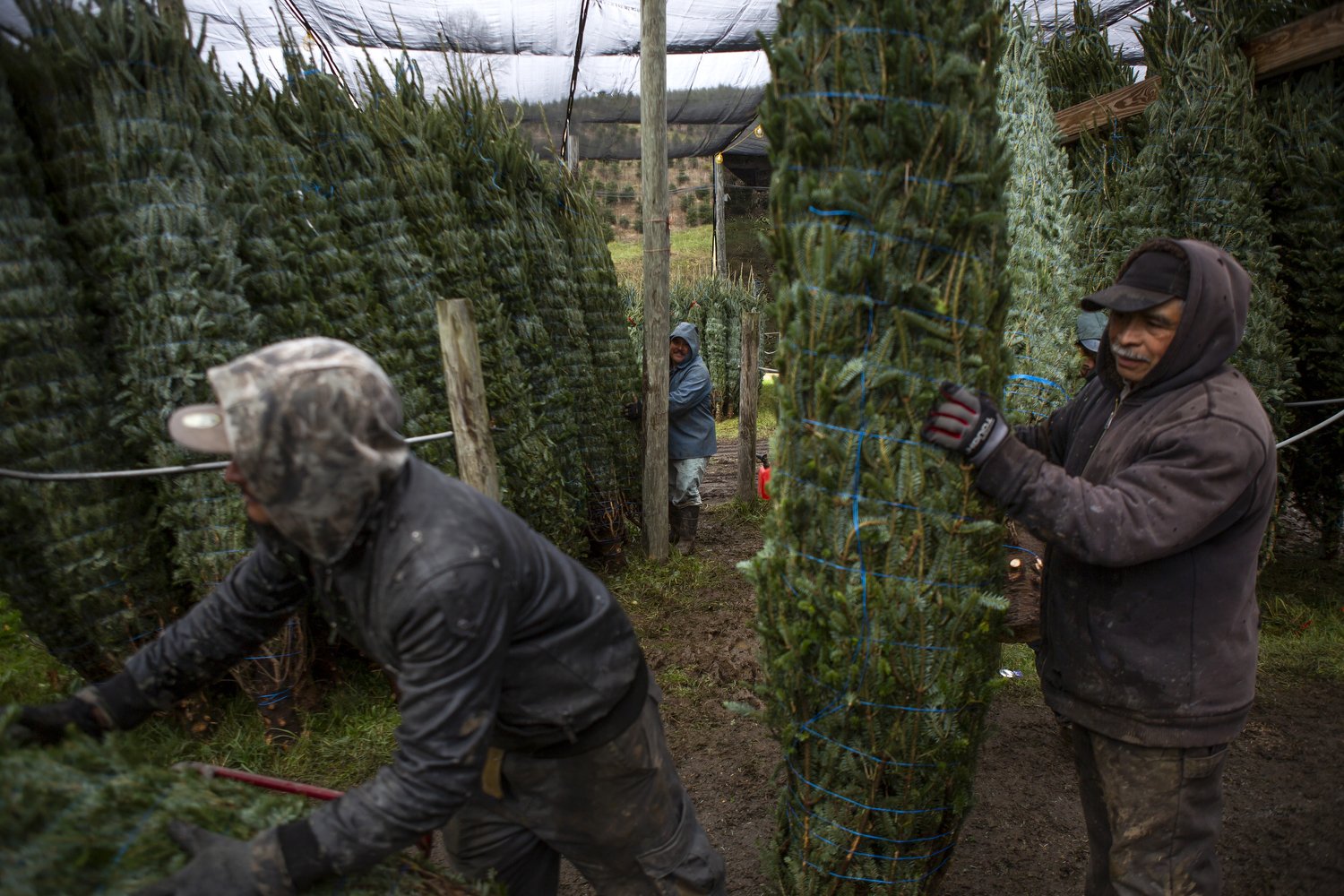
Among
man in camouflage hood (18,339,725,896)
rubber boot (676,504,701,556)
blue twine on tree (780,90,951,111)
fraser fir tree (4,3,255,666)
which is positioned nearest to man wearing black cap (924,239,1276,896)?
blue twine on tree (780,90,951,111)

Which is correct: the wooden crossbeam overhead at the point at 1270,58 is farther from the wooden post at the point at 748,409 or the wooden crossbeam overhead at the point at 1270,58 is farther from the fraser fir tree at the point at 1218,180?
the wooden post at the point at 748,409

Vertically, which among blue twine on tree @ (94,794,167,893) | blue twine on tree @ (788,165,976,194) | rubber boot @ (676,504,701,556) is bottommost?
rubber boot @ (676,504,701,556)

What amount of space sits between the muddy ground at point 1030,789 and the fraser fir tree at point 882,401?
41cm

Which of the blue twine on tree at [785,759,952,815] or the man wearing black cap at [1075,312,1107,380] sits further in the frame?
the man wearing black cap at [1075,312,1107,380]

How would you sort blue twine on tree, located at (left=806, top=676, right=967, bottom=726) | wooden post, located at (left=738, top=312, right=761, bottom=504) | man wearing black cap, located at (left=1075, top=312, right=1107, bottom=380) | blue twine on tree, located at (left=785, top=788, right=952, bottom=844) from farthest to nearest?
wooden post, located at (left=738, top=312, right=761, bottom=504) < man wearing black cap, located at (left=1075, top=312, right=1107, bottom=380) < blue twine on tree, located at (left=785, top=788, right=952, bottom=844) < blue twine on tree, located at (left=806, top=676, right=967, bottom=726)

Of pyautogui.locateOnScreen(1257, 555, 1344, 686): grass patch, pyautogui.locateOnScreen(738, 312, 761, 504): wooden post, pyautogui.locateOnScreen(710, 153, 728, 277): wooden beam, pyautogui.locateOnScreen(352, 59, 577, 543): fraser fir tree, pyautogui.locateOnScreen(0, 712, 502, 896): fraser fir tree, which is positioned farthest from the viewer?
pyautogui.locateOnScreen(710, 153, 728, 277): wooden beam

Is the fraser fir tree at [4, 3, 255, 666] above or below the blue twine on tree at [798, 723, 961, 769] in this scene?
above

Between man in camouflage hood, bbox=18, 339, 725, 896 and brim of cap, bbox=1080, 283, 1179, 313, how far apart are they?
164 cm

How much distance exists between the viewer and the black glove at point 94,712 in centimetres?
176

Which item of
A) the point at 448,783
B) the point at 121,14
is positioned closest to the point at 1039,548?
the point at 448,783

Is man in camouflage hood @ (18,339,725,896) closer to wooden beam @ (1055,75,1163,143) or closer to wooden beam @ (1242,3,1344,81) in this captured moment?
wooden beam @ (1055,75,1163,143)

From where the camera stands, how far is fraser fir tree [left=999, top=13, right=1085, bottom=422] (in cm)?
391

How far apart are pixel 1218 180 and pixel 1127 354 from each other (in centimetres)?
392

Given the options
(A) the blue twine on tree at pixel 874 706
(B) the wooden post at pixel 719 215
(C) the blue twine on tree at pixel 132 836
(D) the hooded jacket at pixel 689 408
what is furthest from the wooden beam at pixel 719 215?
(C) the blue twine on tree at pixel 132 836
